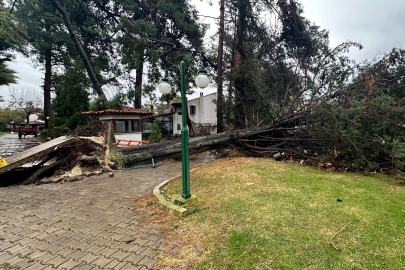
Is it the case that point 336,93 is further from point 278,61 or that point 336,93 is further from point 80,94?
point 80,94

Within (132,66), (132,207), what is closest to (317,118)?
(132,207)

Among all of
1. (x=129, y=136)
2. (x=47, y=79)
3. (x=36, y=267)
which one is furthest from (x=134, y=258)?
(x=47, y=79)

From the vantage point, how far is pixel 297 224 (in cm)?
277

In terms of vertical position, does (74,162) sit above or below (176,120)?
below

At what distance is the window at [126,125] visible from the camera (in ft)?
46.0

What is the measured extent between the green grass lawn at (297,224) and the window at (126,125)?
10802 mm

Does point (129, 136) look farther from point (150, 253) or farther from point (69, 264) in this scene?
point (150, 253)

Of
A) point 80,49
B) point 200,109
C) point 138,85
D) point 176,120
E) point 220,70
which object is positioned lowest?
point 176,120

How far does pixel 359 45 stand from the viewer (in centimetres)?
881

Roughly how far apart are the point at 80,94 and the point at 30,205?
13.4 m

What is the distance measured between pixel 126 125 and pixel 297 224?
13647 millimetres

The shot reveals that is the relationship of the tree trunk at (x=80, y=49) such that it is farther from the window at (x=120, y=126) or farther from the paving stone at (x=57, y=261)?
the paving stone at (x=57, y=261)

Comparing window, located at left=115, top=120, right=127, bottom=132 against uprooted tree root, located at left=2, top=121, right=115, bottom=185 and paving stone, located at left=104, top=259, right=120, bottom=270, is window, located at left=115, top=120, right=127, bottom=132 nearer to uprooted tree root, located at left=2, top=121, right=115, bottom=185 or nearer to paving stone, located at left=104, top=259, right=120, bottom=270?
uprooted tree root, located at left=2, top=121, right=115, bottom=185

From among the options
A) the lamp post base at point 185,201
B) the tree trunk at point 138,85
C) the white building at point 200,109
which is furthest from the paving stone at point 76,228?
the white building at point 200,109
